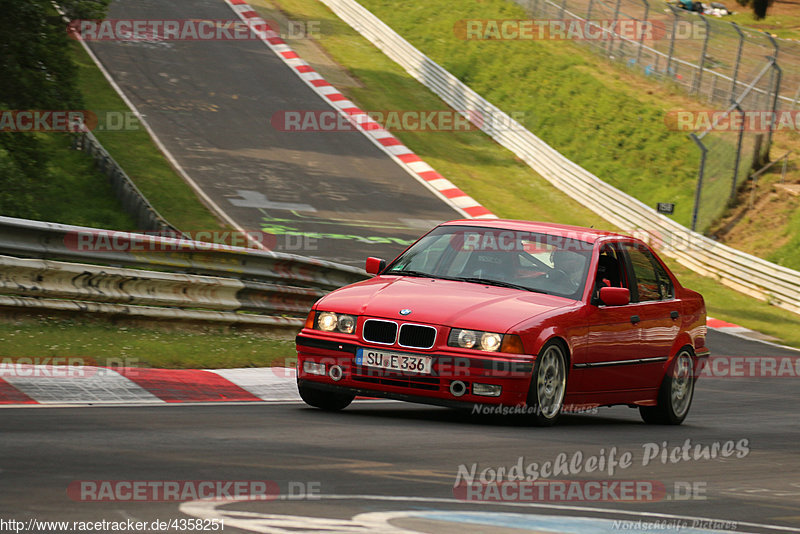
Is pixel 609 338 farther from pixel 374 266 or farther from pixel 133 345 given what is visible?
pixel 133 345

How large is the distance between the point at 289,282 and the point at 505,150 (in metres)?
22.2

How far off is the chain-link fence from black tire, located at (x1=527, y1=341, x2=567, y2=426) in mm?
18478

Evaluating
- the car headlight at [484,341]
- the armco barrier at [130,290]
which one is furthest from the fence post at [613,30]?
the car headlight at [484,341]

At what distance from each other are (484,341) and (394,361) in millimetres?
630

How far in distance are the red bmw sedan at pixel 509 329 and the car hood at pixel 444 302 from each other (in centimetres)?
1


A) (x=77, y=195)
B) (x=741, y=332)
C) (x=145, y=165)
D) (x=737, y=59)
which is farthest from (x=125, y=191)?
(x=737, y=59)

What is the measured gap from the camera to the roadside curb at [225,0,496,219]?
28250mm

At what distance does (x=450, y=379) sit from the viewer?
7.97 meters

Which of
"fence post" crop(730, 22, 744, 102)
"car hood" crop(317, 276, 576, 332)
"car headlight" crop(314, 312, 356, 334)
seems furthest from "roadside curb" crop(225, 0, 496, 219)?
"car headlight" crop(314, 312, 356, 334)

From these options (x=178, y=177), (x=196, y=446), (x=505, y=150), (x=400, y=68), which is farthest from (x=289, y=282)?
(x=400, y=68)

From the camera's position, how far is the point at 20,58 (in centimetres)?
1920

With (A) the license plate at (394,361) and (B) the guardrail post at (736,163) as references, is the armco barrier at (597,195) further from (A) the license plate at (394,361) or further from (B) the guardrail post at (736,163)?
(A) the license plate at (394,361)

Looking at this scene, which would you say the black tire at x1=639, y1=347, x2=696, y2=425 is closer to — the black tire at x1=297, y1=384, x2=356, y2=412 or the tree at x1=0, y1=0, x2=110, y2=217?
the black tire at x1=297, y1=384, x2=356, y2=412

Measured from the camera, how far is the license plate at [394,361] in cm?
799
